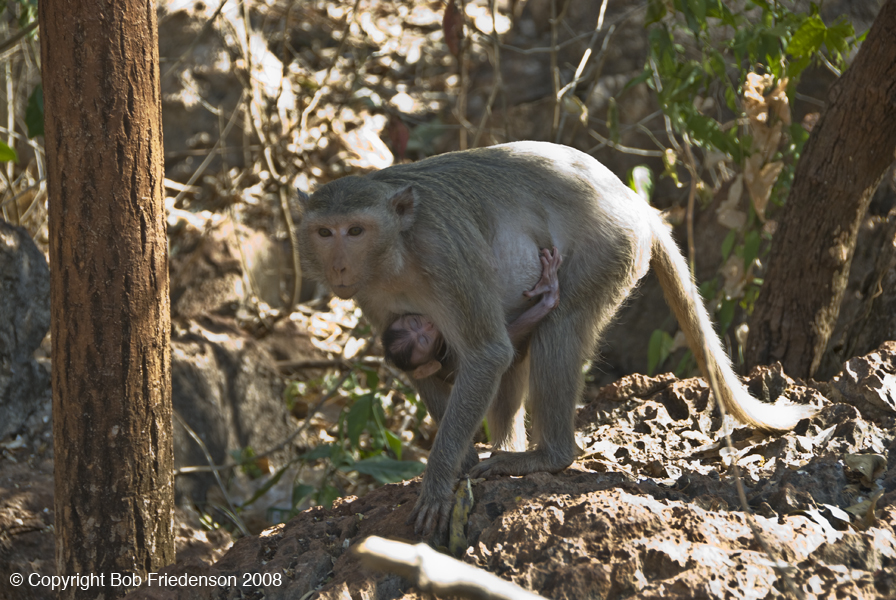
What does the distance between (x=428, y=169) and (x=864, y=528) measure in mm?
2310

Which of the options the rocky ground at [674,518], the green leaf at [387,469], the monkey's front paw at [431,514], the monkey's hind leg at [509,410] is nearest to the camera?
the rocky ground at [674,518]

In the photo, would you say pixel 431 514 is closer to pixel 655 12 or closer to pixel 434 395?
pixel 434 395

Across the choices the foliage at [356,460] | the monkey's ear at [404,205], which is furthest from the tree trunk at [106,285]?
the foliage at [356,460]

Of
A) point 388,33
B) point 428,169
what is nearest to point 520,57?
point 388,33

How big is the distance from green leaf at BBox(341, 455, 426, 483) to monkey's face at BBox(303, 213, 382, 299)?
184 centimetres

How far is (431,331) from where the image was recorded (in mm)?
3730

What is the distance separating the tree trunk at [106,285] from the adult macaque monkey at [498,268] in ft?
2.30

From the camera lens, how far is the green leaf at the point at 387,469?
495cm

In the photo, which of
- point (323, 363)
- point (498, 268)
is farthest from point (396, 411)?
point (498, 268)

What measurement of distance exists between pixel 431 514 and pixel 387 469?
197 cm

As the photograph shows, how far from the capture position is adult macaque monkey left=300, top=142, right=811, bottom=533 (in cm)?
342

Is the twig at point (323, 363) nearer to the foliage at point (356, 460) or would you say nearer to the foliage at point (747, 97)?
the foliage at point (356, 460)

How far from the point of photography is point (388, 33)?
10281mm

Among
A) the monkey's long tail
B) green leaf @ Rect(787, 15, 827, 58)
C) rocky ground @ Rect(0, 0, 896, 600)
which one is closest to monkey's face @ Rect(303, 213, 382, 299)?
rocky ground @ Rect(0, 0, 896, 600)
